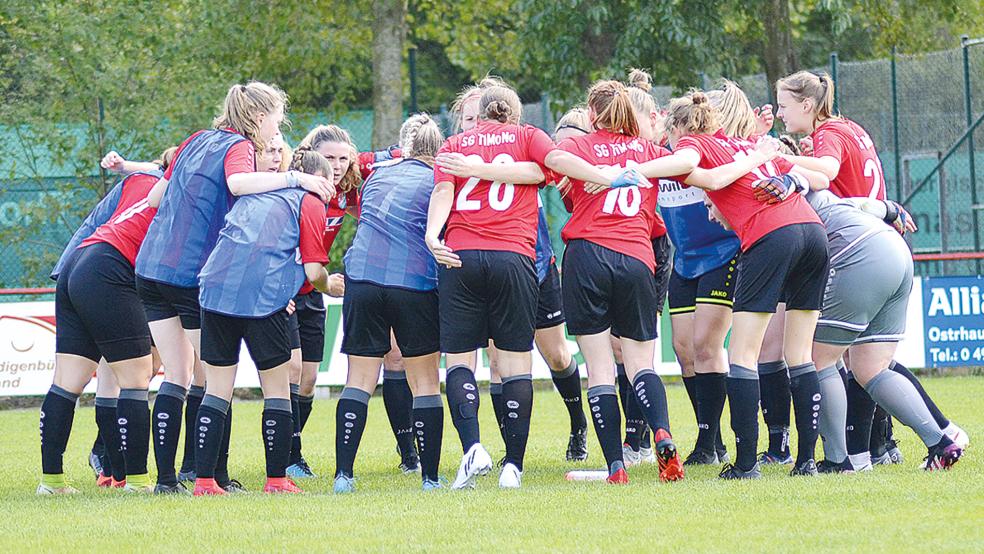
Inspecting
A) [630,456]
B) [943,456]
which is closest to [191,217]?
[630,456]

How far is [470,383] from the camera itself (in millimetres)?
6863

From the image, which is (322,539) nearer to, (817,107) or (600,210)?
(600,210)

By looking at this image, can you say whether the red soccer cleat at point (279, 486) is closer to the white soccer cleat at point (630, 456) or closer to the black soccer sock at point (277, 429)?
the black soccer sock at point (277, 429)

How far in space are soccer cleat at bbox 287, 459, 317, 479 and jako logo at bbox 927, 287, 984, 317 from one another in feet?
25.9

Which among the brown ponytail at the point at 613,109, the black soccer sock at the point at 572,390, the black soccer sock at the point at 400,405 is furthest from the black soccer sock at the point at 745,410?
the black soccer sock at the point at 400,405

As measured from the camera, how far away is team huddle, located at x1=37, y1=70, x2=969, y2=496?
6.77m

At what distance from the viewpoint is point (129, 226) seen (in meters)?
7.30

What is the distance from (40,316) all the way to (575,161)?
8.28 meters

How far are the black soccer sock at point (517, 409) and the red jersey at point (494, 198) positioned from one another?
2.10 feet

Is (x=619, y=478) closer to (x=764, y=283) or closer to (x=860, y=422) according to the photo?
(x=764, y=283)

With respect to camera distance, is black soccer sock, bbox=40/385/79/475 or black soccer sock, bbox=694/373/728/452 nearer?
black soccer sock, bbox=40/385/79/475

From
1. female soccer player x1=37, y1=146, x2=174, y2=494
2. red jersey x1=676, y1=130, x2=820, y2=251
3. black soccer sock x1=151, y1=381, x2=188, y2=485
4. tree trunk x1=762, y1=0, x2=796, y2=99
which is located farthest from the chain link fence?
black soccer sock x1=151, y1=381, x2=188, y2=485

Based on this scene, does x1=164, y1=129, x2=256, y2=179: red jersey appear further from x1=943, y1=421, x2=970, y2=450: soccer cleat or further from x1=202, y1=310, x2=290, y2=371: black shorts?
x1=943, y1=421, x2=970, y2=450: soccer cleat

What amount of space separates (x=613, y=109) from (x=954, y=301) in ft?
26.6
